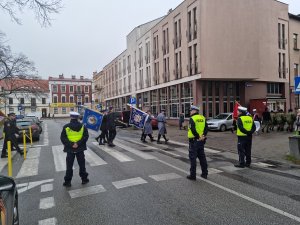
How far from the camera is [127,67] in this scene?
48688 millimetres

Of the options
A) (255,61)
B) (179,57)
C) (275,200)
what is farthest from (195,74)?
(275,200)

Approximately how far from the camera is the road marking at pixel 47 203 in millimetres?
5524

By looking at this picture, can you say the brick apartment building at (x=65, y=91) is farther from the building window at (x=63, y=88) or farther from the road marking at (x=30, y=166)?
the road marking at (x=30, y=166)

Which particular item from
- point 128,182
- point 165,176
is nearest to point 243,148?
point 165,176

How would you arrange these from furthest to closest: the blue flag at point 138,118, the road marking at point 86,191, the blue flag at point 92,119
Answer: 1. the blue flag at point 138,118
2. the blue flag at point 92,119
3. the road marking at point 86,191

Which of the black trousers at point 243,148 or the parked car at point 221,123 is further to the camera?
the parked car at point 221,123

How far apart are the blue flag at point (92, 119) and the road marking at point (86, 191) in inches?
316

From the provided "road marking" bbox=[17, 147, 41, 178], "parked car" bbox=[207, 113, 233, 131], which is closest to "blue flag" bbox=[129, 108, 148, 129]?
"road marking" bbox=[17, 147, 41, 178]

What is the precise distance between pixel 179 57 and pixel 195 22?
4.21 m

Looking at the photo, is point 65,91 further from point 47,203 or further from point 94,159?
point 47,203

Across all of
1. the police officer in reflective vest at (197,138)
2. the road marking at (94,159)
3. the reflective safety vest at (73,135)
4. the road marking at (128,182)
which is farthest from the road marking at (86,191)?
the road marking at (94,159)

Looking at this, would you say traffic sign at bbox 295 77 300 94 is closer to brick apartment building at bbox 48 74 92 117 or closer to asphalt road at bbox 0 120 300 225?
asphalt road at bbox 0 120 300 225

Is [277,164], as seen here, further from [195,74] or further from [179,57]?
[179,57]

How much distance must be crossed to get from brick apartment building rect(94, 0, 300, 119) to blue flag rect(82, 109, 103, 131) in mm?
12978
